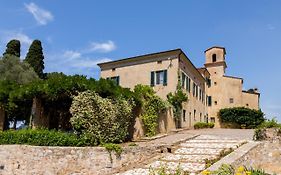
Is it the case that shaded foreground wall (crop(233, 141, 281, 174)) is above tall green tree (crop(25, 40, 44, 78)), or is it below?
below

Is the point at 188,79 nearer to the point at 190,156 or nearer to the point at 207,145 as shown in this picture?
the point at 207,145

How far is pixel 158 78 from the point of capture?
93.3 ft

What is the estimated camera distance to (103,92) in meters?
18.5

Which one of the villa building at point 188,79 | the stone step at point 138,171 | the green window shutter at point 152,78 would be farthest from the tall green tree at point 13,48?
the stone step at point 138,171

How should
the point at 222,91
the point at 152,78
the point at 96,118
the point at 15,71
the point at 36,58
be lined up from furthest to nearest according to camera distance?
1. the point at 222,91
2. the point at 36,58
3. the point at 15,71
4. the point at 152,78
5. the point at 96,118

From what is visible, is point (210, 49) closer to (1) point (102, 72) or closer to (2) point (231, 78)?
(2) point (231, 78)

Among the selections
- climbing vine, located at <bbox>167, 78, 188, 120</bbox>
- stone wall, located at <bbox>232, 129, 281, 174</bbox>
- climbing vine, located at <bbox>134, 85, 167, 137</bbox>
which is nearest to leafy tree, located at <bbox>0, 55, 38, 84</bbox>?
climbing vine, located at <bbox>167, 78, 188, 120</bbox>

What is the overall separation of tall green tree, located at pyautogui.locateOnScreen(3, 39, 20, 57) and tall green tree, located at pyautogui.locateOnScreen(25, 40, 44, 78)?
1.28 meters

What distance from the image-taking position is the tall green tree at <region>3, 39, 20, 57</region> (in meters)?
37.3

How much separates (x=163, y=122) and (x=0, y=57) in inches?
775

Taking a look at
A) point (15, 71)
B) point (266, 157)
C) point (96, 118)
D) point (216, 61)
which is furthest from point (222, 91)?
point (96, 118)

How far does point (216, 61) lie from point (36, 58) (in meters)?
23.9

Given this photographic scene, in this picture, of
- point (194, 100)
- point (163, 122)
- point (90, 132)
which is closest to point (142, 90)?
point (163, 122)

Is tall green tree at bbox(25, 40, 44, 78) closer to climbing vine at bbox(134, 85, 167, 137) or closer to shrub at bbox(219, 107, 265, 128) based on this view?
climbing vine at bbox(134, 85, 167, 137)
